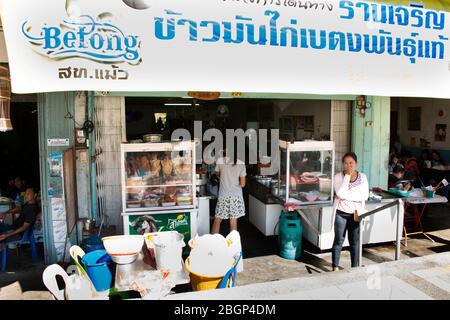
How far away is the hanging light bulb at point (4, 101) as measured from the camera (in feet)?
13.8

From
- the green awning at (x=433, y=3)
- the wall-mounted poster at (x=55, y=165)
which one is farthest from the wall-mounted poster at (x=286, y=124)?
the wall-mounted poster at (x=55, y=165)

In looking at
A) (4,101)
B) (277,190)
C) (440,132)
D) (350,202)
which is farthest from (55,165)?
(440,132)

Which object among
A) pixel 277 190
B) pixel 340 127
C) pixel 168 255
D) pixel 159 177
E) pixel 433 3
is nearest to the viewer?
pixel 168 255

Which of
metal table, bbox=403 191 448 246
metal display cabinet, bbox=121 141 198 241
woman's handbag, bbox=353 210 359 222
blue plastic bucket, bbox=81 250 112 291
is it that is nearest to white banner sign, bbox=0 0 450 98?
metal display cabinet, bbox=121 141 198 241

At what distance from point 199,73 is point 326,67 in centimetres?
167

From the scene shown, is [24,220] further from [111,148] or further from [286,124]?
[286,124]

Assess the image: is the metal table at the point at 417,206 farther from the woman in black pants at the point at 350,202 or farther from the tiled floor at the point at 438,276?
the tiled floor at the point at 438,276

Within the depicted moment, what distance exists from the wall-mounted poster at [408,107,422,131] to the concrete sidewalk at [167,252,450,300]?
27.3ft

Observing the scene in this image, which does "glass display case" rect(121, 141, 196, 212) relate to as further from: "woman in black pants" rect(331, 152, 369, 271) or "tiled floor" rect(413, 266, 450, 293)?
"tiled floor" rect(413, 266, 450, 293)

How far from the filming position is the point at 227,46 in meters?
4.38

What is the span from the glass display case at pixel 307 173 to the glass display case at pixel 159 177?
4.84 ft

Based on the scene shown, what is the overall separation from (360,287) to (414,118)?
934cm
